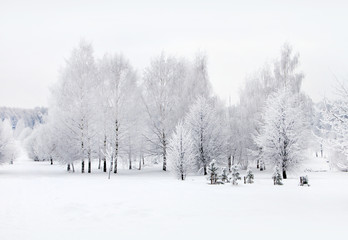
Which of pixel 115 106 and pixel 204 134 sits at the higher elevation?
pixel 115 106

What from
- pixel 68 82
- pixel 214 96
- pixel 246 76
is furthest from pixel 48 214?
pixel 246 76

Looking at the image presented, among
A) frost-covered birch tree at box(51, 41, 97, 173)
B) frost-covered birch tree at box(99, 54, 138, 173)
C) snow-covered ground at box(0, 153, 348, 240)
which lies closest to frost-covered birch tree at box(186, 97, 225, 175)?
frost-covered birch tree at box(99, 54, 138, 173)

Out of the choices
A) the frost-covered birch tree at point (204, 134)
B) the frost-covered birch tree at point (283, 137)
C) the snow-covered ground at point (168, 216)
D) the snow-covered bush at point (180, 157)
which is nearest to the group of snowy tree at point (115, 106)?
the frost-covered birch tree at point (204, 134)

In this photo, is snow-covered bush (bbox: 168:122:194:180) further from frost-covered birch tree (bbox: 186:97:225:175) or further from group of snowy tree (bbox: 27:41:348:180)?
frost-covered birch tree (bbox: 186:97:225:175)

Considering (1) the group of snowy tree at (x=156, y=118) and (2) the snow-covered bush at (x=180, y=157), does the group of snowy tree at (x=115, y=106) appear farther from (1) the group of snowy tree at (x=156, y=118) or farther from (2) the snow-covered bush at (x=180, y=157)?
(2) the snow-covered bush at (x=180, y=157)

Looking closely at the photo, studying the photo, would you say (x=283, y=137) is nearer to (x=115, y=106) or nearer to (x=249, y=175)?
(x=249, y=175)

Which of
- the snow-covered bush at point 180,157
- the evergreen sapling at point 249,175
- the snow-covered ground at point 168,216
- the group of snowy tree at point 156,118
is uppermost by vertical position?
the group of snowy tree at point 156,118

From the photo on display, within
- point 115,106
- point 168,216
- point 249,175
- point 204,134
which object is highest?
point 115,106

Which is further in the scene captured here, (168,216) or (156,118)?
(156,118)

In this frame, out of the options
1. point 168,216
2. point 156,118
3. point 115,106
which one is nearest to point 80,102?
point 115,106

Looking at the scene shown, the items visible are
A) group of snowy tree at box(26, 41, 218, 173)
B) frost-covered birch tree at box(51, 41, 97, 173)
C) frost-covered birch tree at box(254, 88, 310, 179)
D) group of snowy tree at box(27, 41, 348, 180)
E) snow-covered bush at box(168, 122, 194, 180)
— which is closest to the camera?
snow-covered bush at box(168, 122, 194, 180)

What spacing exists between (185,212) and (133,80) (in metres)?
20.3

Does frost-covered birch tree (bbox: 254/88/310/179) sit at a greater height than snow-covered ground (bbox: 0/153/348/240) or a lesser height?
greater

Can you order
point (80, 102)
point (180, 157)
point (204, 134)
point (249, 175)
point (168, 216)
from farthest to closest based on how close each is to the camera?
point (204, 134), point (80, 102), point (180, 157), point (249, 175), point (168, 216)
